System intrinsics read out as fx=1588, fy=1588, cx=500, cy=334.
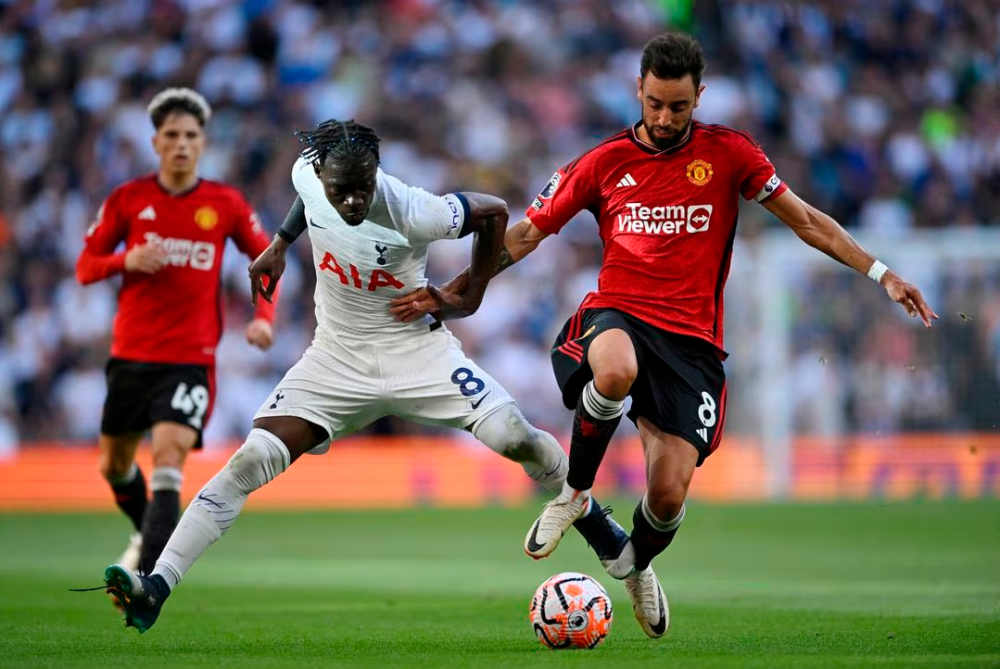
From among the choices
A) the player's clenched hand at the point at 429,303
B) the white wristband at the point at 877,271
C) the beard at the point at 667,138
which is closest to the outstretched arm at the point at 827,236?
the white wristband at the point at 877,271

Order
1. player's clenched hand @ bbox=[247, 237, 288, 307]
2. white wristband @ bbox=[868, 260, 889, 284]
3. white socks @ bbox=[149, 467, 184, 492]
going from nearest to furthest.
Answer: white wristband @ bbox=[868, 260, 889, 284] < player's clenched hand @ bbox=[247, 237, 288, 307] < white socks @ bbox=[149, 467, 184, 492]

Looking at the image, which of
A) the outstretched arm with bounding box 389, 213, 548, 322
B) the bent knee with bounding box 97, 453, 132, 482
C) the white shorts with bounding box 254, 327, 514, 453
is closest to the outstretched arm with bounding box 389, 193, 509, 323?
the outstretched arm with bounding box 389, 213, 548, 322

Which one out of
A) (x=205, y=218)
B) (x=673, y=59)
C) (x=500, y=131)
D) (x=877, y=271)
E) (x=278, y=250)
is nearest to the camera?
(x=673, y=59)

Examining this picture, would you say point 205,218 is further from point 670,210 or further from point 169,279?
point 670,210

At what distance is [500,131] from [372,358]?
16.0 metres

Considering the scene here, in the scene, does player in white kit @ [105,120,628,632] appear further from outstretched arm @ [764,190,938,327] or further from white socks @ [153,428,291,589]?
outstretched arm @ [764,190,938,327]

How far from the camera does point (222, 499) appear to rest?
7664 mm

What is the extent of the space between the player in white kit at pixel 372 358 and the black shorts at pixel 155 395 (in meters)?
2.07

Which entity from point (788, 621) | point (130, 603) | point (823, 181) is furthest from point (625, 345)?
point (823, 181)

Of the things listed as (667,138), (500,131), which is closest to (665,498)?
(667,138)

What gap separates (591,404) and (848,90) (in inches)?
699

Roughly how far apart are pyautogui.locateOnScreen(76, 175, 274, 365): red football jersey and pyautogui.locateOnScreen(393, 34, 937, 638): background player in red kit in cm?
272

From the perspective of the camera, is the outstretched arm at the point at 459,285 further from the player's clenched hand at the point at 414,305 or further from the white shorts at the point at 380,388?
the white shorts at the point at 380,388

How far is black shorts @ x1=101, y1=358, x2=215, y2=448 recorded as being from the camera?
995 centimetres
